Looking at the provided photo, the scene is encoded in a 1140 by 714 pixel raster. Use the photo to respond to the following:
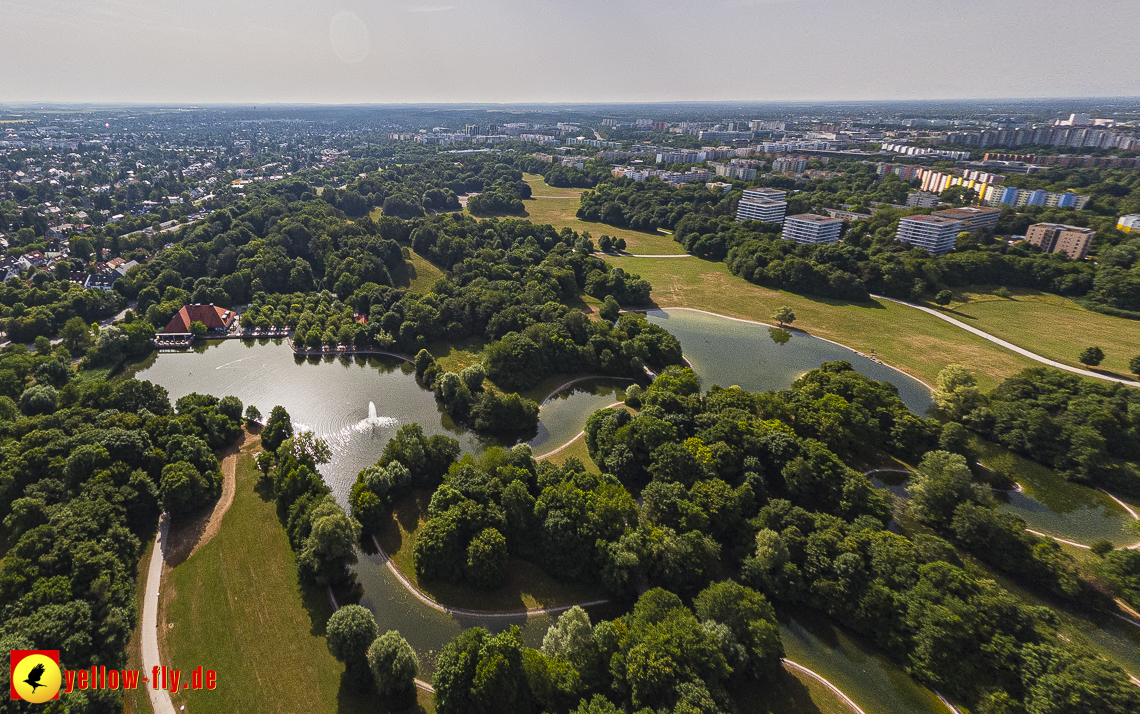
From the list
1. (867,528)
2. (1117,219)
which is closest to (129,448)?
(867,528)

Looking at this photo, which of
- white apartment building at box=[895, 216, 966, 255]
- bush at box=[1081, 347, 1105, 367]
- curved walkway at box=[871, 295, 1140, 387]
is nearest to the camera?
curved walkway at box=[871, 295, 1140, 387]

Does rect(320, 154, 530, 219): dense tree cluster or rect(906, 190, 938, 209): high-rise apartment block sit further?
rect(906, 190, 938, 209): high-rise apartment block

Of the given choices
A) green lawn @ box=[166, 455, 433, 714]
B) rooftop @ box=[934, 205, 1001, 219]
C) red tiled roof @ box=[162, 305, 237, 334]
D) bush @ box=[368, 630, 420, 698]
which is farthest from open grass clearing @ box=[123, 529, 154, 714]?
rooftop @ box=[934, 205, 1001, 219]

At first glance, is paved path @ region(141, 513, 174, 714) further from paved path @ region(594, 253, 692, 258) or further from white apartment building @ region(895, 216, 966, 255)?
white apartment building @ region(895, 216, 966, 255)

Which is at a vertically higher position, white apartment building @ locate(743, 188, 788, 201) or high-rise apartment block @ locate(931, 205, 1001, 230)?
white apartment building @ locate(743, 188, 788, 201)

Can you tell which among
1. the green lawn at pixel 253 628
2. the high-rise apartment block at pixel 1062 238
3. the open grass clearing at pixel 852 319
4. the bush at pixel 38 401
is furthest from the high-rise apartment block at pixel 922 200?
the bush at pixel 38 401

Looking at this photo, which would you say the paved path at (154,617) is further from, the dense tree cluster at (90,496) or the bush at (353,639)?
the bush at (353,639)
